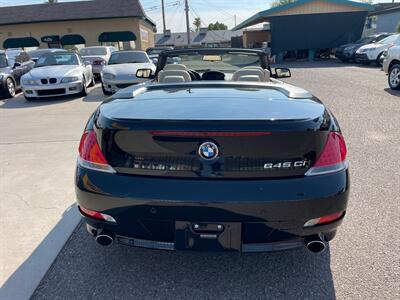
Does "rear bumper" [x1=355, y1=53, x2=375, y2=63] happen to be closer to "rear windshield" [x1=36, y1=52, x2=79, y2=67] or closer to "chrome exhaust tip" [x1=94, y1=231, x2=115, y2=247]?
"rear windshield" [x1=36, y1=52, x2=79, y2=67]

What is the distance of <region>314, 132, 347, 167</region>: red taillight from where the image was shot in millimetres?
2061

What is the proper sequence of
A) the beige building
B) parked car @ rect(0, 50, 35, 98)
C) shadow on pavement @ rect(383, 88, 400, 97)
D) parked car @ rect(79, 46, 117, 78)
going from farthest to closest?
1. the beige building
2. parked car @ rect(79, 46, 117, 78)
3. parked car @ rect(0, 50, 35, 98)
4. shadow on pavement @ rect(383, 88, 400, 97)

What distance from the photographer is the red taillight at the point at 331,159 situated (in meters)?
2.04

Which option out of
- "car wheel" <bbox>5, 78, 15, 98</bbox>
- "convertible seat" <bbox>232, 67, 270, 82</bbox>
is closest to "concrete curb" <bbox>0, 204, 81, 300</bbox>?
"convertible seat" <bbox>232, 67, 270, 82</bbox>

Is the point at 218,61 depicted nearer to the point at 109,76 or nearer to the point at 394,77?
the point at 109,76

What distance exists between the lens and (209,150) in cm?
200

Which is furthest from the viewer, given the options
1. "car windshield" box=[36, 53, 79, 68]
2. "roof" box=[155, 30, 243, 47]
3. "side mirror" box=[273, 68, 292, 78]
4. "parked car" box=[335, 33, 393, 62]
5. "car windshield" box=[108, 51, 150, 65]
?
"roof" box=[155, 30, 243, 47]

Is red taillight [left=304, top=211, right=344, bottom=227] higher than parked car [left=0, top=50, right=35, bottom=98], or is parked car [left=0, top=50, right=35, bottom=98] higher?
red taillight [left=304, top=211, right=344, bottom=227]

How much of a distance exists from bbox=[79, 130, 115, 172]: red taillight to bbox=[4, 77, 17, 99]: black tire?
34.0 feet

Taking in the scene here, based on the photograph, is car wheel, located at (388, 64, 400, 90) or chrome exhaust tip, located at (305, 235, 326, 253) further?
car wheel, located at (388, 64, 400, 90)

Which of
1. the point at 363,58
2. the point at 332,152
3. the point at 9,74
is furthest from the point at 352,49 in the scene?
the point at 332,152

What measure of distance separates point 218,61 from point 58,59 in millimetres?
8602

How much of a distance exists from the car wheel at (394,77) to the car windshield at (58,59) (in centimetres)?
953

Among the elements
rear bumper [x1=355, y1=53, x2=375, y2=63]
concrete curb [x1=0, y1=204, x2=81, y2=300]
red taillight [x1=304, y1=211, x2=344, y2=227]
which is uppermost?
red taillight [x1=304, y1=211, x2=344, y2=227]
